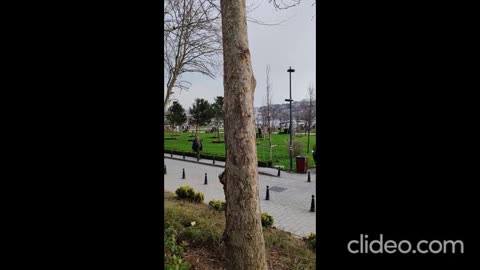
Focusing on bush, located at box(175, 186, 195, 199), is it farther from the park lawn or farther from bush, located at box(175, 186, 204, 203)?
the park lawn

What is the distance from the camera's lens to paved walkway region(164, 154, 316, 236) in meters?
6.24

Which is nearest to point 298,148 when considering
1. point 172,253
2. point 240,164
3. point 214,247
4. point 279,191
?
point 279,191

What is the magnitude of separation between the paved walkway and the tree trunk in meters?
3.17

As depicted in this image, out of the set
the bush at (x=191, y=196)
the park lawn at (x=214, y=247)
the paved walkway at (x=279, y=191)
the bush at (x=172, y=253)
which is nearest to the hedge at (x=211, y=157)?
the paved walkway at (x=279, y=191)

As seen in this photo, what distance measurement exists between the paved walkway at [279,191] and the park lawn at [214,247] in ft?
4.51

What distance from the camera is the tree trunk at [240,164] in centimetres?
258

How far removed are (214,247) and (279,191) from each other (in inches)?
242

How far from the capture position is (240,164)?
101 inches

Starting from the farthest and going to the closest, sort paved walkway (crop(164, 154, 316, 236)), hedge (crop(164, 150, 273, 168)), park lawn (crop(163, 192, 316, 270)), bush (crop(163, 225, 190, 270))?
hedge (crop(164, 150, 273, 168)) → paved walkway (crop(164, 154, 316, 236)) → park lawn (crop(163, 192, 316, 270)) → bush (crop(163, 225, 190, 270))

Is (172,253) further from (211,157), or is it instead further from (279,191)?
(211,157)

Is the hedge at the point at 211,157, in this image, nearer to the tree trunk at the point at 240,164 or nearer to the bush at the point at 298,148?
the bush at the point at 298,148

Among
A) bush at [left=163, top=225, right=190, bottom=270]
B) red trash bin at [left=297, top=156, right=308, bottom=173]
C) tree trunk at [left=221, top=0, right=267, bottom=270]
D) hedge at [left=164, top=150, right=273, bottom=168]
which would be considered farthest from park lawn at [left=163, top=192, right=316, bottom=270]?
hedge at [left=164, top=150, right=273, bottom=168]
